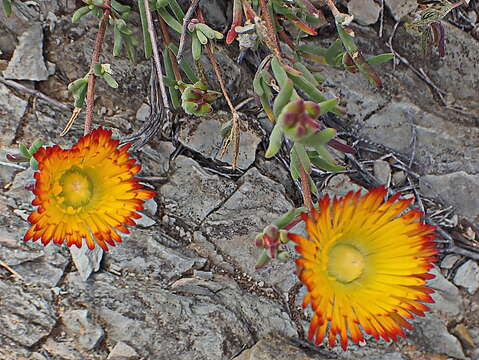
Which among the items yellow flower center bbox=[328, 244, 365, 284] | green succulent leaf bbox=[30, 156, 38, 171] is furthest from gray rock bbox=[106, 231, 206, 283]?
yellow flower center bbox=[328, 244, 365, 284]

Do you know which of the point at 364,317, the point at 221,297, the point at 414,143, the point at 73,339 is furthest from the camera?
the point at 414,143

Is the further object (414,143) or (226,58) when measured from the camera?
(414,143)

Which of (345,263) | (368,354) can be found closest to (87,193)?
(345,263)

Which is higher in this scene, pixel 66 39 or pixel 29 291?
pixel 66 39

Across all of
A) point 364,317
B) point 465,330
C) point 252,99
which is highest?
point 252,99

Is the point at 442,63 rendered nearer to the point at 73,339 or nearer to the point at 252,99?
the point at 252,99

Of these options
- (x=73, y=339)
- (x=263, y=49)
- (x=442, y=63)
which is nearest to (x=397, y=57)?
(x=442, y=63)
